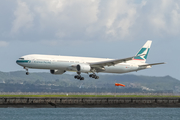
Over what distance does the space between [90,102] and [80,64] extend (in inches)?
398

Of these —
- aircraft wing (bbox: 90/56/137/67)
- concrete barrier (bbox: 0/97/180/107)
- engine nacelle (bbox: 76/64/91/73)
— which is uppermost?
aircraft wing (bbox: 90/56/137/67)

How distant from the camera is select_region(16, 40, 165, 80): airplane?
91.0 metres

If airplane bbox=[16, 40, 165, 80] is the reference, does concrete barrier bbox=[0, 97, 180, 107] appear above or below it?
below

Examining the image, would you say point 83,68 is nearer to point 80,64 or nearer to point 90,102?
point 80,64

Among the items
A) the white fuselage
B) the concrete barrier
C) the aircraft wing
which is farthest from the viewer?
the aircraft wing

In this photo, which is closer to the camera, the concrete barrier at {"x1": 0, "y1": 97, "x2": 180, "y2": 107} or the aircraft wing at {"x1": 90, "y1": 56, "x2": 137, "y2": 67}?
the concrete barrier at {"x1": 0, "y1": 97, "x2": 180, "y2": 107}

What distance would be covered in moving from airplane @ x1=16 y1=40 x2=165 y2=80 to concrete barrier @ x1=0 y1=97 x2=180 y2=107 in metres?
7.33

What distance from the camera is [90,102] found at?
97.4m

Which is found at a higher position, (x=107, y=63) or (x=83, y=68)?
(x=107, y=63)

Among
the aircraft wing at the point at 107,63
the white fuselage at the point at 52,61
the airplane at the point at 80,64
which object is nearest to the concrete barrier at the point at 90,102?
the airplane at the point at 80,64

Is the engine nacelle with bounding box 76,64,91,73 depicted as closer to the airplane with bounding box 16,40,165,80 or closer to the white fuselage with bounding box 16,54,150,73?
the airplane with bounding box 16,40,165,80

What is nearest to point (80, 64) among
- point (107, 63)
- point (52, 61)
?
point (107, 63)

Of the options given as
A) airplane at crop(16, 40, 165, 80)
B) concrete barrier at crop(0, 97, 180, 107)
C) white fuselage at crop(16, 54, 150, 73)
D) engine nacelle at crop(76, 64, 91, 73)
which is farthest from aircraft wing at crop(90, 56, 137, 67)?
concrete barrier at crop(0, 97, 180, 107)

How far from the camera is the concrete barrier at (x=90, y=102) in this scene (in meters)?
91.6
